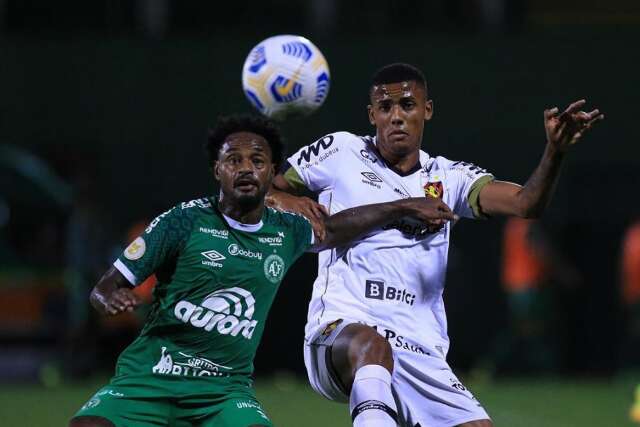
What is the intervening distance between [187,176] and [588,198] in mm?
4639

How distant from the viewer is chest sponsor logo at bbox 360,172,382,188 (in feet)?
22.1

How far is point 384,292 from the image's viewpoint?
21.2 feet

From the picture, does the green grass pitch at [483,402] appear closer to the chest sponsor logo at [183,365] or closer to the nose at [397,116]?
the nose at [397,116]

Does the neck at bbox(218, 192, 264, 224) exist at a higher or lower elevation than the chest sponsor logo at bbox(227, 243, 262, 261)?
higher

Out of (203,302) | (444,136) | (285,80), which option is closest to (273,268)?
(203,302)

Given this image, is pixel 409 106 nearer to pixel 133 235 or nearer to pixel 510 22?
pixel 133 235

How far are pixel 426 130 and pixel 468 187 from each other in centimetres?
835

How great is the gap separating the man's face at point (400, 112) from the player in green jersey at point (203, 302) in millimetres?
740

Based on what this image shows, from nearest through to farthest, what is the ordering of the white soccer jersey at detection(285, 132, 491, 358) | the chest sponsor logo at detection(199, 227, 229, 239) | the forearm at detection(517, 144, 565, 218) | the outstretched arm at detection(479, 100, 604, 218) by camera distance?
the chest sponsor logo at detection(199, 227, 229, 239) → the outstretched arm at detection(479, 100, 604, 218) → the forearm at detection(517, 144, 565, 218) → the white soccer jersey at detection(285, 132, 491, 358)

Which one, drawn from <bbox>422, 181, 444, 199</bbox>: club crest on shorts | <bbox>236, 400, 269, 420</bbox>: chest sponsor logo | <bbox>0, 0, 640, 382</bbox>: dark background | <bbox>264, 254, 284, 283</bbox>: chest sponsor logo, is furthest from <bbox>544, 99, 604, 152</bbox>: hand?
<bbox>0, 0, 640, 382</bbox>: dark background

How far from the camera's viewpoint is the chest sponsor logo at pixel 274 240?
619 centimetres

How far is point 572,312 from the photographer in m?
15.2

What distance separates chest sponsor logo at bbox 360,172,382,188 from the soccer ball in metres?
0.73

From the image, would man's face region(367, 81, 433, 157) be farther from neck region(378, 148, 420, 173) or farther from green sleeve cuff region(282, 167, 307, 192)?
green sleeve cuff region(282, 167, 307, 192)
